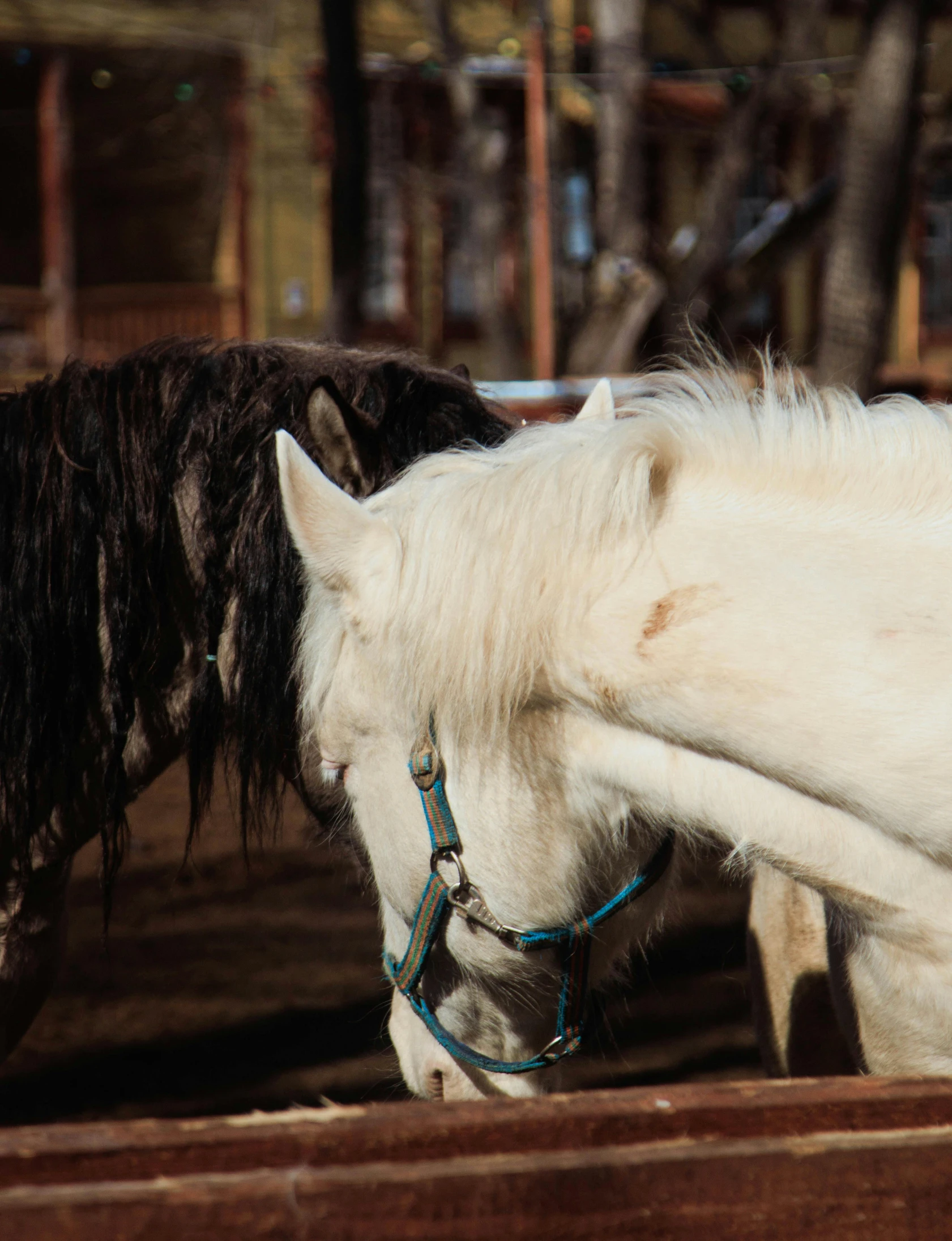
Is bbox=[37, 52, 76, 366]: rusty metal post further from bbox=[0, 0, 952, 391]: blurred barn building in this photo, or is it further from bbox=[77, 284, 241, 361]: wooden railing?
bbox=[77, 284, 241, 361]: wooden railing

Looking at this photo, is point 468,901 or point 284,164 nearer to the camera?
point 468,901

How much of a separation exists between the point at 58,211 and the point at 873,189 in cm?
1021

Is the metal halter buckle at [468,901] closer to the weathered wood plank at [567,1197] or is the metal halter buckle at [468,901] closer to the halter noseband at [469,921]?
the halter noseband at [469,921]

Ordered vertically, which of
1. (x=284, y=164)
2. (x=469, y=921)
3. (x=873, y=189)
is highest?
(x=284, y=164)

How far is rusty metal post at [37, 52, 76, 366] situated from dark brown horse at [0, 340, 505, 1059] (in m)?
11.7

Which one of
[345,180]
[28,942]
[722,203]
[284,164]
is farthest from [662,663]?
[284,164]

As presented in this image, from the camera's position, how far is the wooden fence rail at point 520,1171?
2.68 feet

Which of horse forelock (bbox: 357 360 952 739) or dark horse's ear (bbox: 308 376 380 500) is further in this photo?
dark horse's ear (bbox: 308 376 380 500)

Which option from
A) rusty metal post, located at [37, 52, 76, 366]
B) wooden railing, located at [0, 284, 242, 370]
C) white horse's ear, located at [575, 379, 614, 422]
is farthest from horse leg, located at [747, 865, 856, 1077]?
rusty metal post, located at [37, 52, 76, 366]

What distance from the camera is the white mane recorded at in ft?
3.98

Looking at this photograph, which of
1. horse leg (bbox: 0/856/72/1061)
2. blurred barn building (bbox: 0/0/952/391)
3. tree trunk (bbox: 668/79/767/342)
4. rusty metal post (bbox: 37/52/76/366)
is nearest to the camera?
horse leg (bbox: 0/856/72/1061)

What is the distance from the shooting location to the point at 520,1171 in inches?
33.5

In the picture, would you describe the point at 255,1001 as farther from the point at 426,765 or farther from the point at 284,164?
the point at 284,164

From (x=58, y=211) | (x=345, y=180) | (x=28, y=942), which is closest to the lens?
(x=28, y=942)
